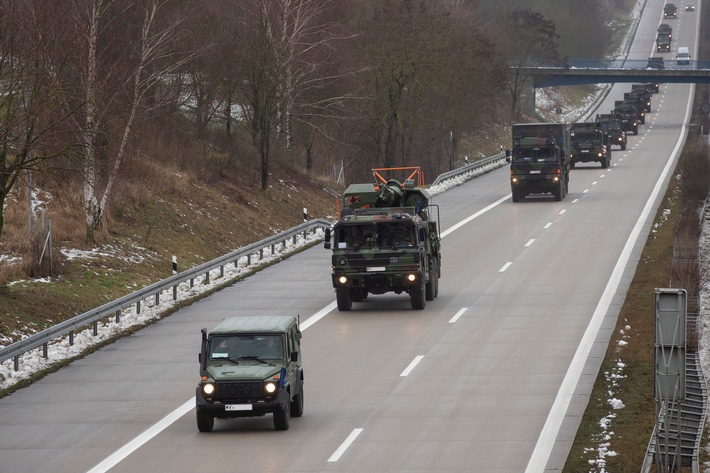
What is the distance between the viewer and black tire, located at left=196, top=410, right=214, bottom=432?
20.4 meters

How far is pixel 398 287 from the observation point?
3173 centimetres

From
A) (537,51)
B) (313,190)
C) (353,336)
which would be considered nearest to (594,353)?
(353,336)

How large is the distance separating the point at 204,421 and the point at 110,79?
73.5 ft

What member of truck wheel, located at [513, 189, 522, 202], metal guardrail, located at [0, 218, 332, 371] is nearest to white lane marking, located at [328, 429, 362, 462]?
metal guardrail, located at [0, 218, 332, 371]

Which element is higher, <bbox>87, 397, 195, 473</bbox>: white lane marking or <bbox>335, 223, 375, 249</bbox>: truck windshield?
<bbox>335, 223, 375, 249</bbox>: truck windshield

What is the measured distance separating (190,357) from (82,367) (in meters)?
2.15

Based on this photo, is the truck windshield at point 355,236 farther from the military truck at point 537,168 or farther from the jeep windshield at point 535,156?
the jeep windshield at point 535,156

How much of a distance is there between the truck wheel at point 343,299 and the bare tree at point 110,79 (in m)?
7.37

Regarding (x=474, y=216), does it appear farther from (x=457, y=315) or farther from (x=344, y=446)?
(x=344, y=446)

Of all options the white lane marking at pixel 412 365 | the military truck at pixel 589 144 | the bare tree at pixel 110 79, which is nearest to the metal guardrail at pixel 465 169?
the military truck at pixel 589 144

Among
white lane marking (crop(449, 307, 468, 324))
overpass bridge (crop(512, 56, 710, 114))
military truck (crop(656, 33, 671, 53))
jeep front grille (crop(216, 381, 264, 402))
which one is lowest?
white lane marking (crop(449, 307, 468, 324))

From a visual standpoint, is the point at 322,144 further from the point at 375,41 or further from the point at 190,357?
the point at 190,357

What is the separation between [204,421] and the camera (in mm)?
20547

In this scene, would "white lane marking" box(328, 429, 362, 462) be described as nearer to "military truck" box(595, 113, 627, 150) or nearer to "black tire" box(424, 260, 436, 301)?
"black tire" box(424, 260, 436, 301)
